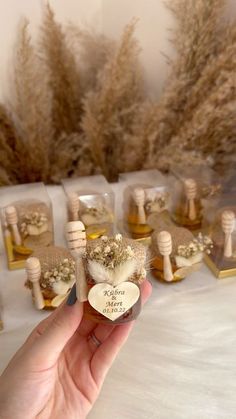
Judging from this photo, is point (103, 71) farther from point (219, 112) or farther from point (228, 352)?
point (228, 352)

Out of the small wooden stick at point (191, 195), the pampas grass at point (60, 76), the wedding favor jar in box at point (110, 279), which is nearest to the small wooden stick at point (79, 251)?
the wedding favor jar in box at point (110, 279)

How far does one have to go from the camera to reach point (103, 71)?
992 millimetres

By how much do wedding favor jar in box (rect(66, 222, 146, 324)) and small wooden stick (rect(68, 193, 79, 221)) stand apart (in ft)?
1.14

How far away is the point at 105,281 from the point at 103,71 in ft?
2.16

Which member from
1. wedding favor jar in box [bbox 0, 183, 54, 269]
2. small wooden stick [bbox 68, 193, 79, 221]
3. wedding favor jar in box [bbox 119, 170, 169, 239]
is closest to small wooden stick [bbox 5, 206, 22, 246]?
wedding favor jar in box [bbox 0, 183, 54, 269]

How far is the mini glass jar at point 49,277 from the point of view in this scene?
26.0 inches

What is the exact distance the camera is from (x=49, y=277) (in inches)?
26.2

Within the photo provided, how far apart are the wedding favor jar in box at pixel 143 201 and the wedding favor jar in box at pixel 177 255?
113mm

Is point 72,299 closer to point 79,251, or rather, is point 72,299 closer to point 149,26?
point 79,251

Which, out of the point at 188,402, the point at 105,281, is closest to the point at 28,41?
the point at 105,281

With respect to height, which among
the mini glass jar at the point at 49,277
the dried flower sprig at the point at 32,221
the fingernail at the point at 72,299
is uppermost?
the dried flower sprig at the point at 32,221

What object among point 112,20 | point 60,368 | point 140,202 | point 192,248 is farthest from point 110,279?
point 112,20

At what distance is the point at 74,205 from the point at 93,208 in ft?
0.13

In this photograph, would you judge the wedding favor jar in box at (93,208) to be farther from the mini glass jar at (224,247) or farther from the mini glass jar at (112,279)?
the mini glass jar at (112,279)
